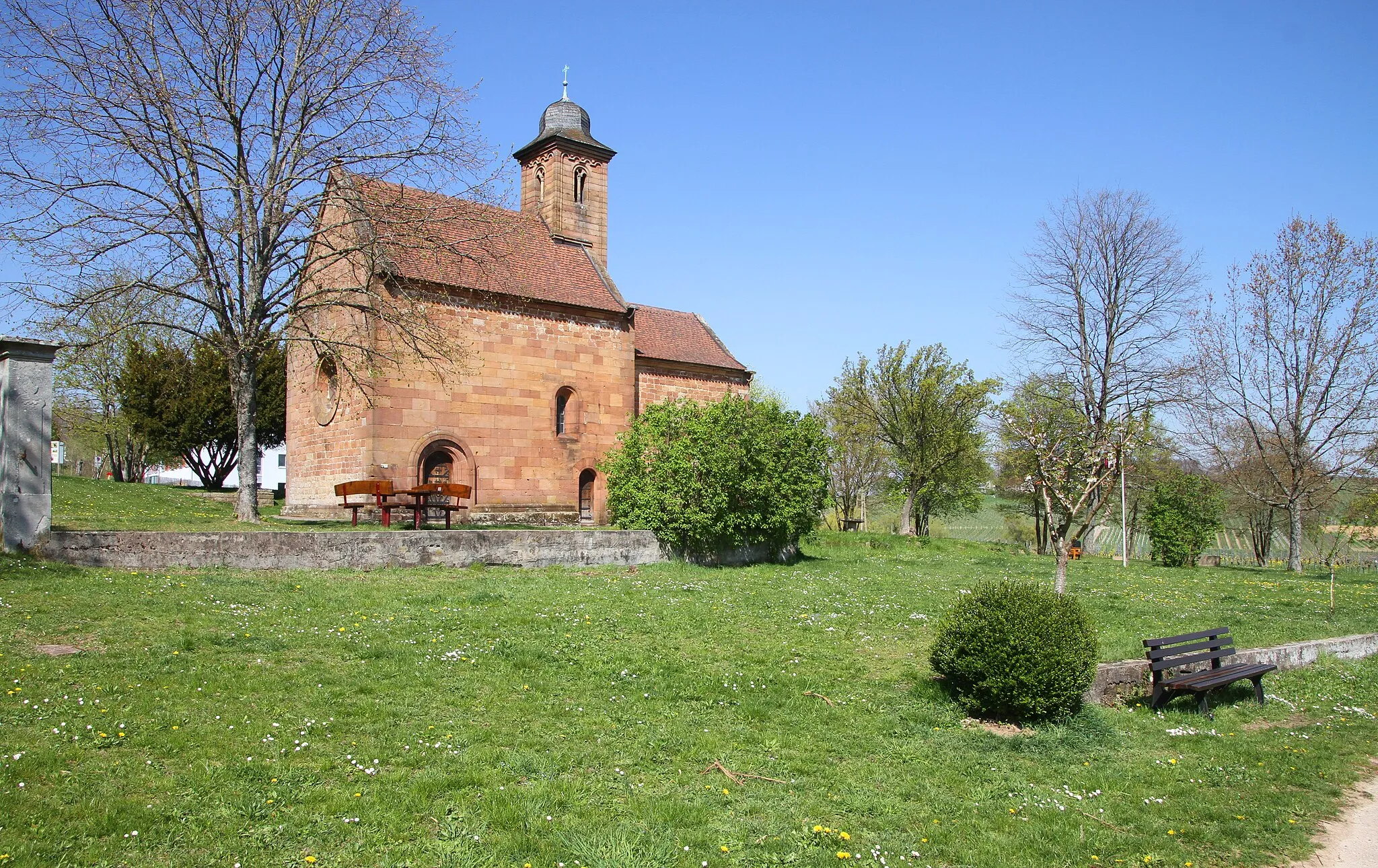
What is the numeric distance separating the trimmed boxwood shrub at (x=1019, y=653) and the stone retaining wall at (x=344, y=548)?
33.0 ft

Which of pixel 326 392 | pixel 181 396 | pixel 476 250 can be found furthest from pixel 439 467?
pixel 181 396

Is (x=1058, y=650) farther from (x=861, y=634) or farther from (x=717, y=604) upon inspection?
(x=717, y=604)

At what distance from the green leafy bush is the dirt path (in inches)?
538

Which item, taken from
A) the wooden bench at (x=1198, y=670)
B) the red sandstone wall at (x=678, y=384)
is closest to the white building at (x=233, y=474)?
the red sandstone wall at (x=678, y=384)

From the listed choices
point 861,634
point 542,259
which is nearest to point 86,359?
point 542,259

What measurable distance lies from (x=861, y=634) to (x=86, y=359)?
3879cm

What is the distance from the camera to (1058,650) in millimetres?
7934

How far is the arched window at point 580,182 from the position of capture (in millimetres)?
32562

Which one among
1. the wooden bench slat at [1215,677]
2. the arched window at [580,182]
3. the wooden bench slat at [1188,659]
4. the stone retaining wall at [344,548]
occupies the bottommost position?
the wooden bench slat at [1215,677]

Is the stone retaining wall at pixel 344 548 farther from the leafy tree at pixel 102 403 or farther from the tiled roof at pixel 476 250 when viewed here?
the leafy tree at pixel 102 403

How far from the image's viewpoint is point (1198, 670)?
32.9 feet

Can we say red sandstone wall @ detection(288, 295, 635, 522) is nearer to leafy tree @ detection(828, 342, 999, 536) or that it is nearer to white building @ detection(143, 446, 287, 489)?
leafy tree @ detection(828, 342, 999, 536)

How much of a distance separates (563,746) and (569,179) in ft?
94.4

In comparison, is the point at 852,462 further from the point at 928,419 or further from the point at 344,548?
the point at 344,548
